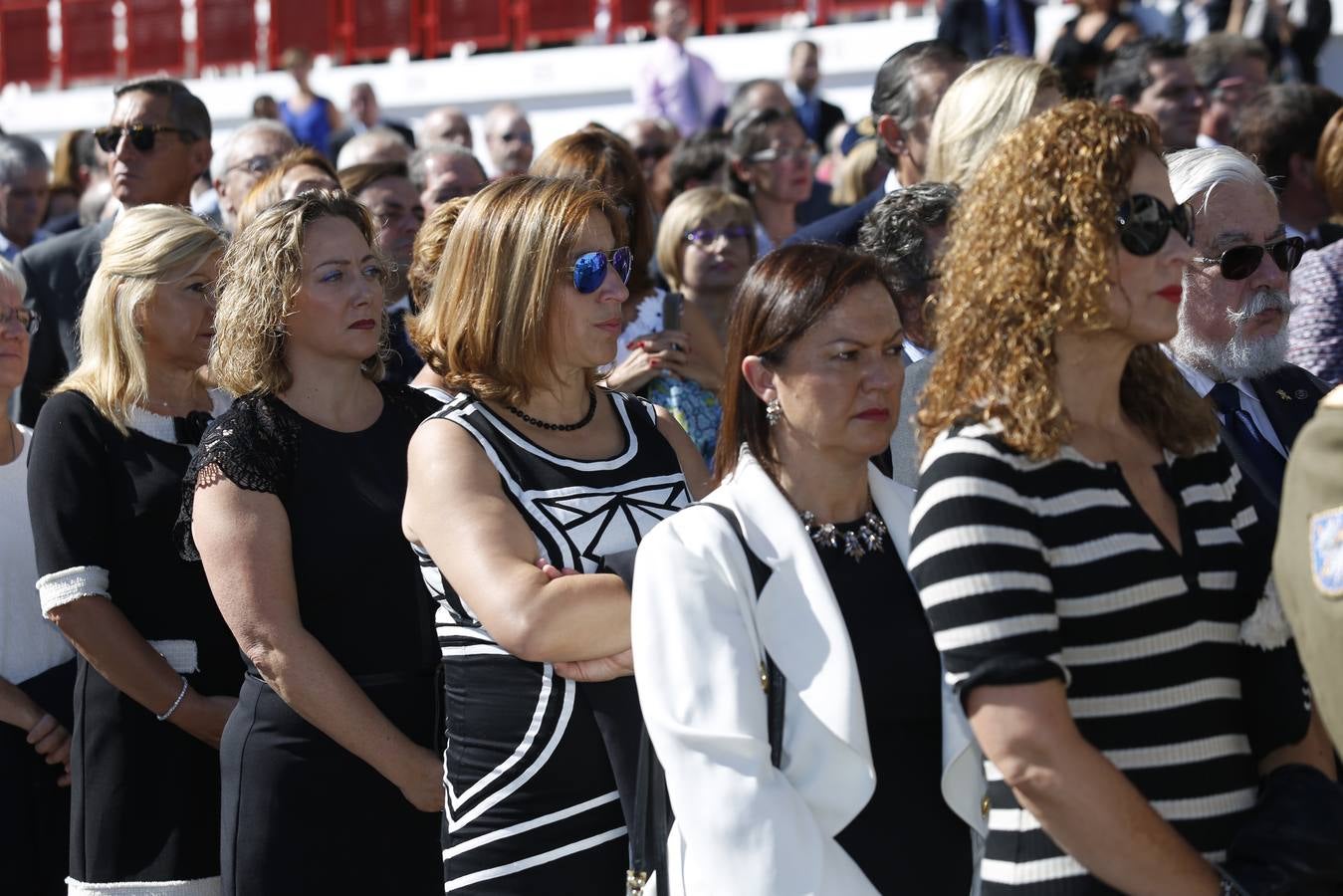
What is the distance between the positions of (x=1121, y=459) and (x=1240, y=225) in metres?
1.52

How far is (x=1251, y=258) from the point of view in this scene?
3.64m

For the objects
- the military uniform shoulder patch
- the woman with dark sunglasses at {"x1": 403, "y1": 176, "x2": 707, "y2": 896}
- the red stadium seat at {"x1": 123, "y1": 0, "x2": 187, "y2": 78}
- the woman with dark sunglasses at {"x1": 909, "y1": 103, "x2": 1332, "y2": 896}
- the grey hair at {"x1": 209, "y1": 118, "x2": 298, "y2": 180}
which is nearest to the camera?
the military uniform shoulder patch

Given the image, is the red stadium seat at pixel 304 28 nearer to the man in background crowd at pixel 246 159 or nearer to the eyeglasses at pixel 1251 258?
the man in background crowd at pixel 246 159

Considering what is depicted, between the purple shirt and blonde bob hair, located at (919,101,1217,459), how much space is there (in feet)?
34.6

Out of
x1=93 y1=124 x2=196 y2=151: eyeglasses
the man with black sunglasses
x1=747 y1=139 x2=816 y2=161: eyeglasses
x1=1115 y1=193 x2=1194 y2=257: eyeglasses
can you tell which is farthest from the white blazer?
x1=747 y1=139 x2=816 y2=161: eyeglasses

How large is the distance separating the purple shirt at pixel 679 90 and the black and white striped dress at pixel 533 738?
10.0 metres

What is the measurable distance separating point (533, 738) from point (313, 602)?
2.37 ft

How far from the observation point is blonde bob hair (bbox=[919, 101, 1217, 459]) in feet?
7.62

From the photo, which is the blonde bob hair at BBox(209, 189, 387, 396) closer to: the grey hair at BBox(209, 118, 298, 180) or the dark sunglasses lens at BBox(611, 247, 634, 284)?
the dark sunglasses lens at BBox(611, 247, 634, 284)

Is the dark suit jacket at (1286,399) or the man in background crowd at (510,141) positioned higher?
the man in background crowd at (510,141)

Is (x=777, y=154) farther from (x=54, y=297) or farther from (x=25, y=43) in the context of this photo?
(x=25, y=43)

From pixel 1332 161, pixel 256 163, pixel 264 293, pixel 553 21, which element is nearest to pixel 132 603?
pixel 264 293

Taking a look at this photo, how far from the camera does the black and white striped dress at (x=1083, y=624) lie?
223 centimetres

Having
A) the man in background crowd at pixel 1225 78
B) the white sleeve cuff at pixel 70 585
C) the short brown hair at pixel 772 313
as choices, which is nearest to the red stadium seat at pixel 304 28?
the man in background crowd at pixel 1225 78
